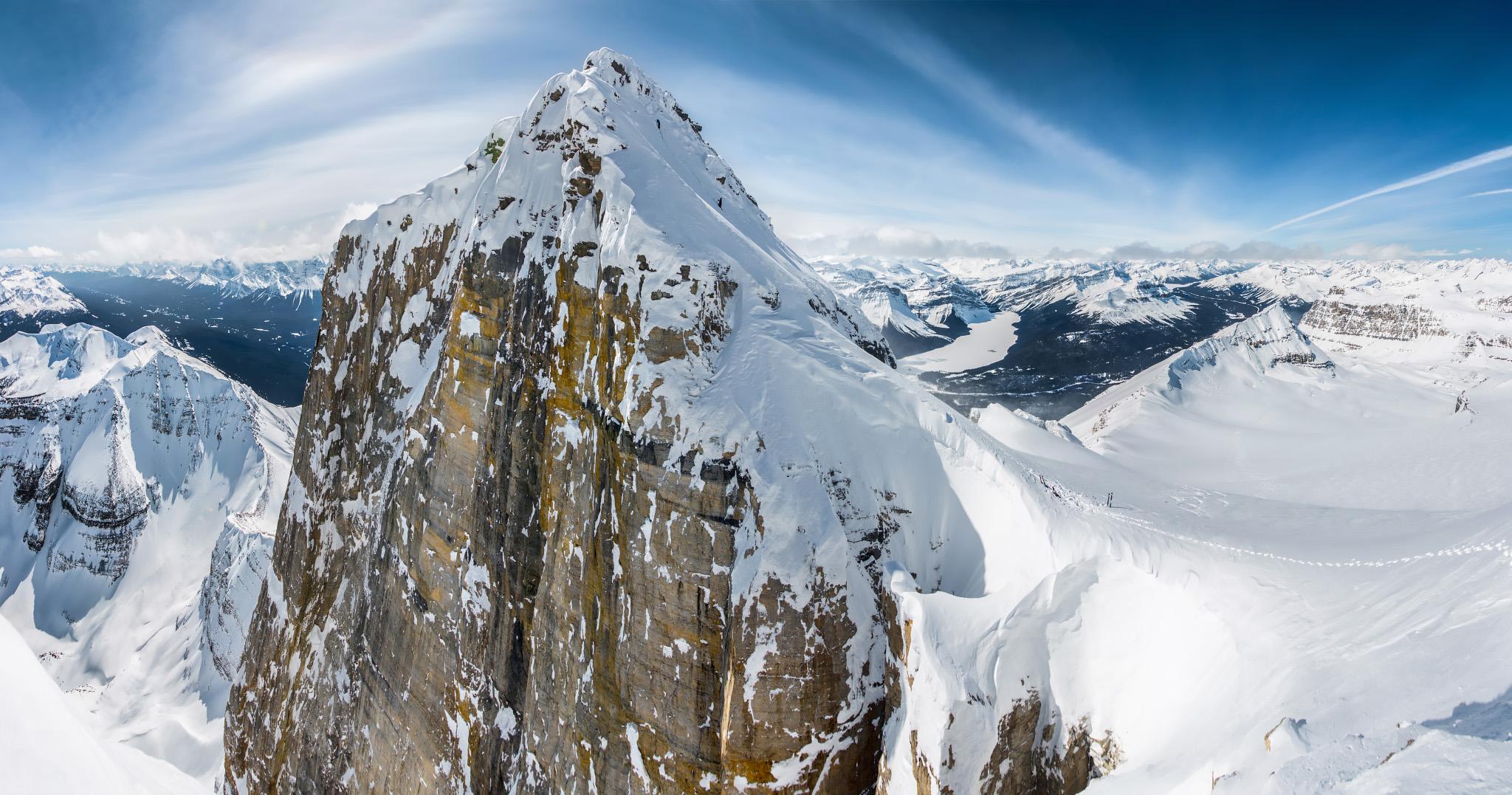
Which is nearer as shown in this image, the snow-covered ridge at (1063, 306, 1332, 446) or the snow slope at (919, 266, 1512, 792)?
the snow slope at (919, 266, 1512, 792)

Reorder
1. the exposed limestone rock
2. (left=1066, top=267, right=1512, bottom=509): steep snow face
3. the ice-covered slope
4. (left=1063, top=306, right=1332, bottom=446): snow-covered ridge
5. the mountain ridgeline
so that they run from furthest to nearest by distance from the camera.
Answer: the exposed limestone rock → (left=1063, top=306, right=1332, bottom=446): snow-covered ridge → (left=1066, top=267, right=1512, bottom=509): steep snow face → the mountain ridgeline → the ice-covered slope

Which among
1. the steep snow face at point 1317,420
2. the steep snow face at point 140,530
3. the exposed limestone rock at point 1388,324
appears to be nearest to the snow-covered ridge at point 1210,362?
the steep snow face at point 1317,420

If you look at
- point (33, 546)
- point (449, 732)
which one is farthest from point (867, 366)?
point (33, 546)

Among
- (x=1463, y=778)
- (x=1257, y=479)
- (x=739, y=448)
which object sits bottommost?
(x=1257, y=479)

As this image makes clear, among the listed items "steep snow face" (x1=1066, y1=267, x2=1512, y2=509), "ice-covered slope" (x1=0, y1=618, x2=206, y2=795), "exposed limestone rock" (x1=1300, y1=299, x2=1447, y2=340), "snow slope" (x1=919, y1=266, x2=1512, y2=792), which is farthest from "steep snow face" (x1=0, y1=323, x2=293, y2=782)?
"exposed limestone rock" (x1=1300, y1=299, x2=1447, y2=340)

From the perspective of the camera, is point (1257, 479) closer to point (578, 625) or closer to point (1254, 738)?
point (1254, 738)

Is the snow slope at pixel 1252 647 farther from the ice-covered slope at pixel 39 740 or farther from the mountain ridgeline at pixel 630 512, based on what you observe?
the ice-covered slope at pixel 39 740

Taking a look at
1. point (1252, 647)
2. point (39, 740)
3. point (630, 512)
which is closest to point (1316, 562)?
point (1252, 647)

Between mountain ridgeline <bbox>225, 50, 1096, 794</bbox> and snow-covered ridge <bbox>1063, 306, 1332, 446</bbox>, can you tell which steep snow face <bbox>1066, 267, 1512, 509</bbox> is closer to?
snow-covered ridge <bbox>1063, 306, 1332, 446</bbox>
